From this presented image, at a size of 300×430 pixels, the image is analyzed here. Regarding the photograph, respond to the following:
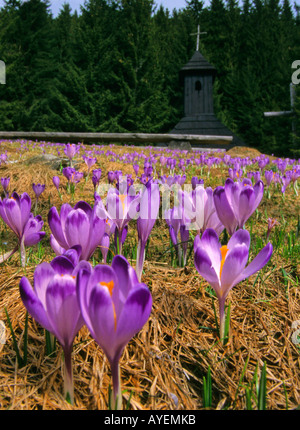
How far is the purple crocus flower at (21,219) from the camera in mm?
1297

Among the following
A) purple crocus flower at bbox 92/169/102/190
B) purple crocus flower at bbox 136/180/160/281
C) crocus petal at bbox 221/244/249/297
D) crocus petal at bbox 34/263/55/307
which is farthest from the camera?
purple crocus flower at bbox 92/169/102/190

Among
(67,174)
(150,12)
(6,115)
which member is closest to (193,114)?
(150,12)

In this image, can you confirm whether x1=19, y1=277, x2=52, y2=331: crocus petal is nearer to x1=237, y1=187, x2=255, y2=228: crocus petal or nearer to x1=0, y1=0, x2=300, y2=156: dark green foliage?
x1=237, y1=187, x2=255, y2=228: crocus petal

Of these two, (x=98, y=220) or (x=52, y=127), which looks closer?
(x=98, y=220)

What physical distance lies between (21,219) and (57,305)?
2.38 feet

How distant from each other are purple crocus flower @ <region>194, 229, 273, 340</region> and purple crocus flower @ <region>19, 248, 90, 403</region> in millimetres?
309

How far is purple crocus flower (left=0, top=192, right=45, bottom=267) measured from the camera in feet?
4.25

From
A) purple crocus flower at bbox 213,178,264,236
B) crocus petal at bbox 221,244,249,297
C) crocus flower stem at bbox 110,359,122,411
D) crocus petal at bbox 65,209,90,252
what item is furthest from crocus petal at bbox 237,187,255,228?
crocus flower stem at bbox 110,359,122,411

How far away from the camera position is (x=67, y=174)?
3025mm

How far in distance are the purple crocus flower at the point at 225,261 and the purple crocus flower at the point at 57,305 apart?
0.31 meters

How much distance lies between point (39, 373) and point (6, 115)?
75.7 ft

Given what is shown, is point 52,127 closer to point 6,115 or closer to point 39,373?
point 6,115

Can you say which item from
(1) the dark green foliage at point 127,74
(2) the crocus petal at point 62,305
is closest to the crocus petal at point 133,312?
(2) the crocus petal at point 62,305

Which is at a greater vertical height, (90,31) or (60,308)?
(90,31)
